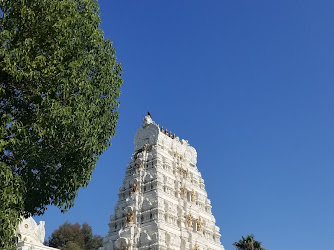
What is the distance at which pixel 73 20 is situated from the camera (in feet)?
54.2

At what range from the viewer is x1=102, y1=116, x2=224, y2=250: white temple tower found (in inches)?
1666

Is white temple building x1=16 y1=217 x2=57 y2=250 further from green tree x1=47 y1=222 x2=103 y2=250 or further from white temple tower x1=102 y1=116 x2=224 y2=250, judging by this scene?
green tree x1=47 y1=222 x2=103 y2=250

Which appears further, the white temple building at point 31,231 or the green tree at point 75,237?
the green tree at point 75,237

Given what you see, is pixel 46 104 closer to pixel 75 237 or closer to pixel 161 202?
pixel 161 202

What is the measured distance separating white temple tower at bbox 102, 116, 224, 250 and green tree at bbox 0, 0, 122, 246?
2545cm

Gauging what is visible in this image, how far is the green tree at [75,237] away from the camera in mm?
69188

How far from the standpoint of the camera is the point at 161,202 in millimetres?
43719

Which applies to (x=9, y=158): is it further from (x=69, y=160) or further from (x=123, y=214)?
(x=123, y=214)

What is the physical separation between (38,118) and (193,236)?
32.2m

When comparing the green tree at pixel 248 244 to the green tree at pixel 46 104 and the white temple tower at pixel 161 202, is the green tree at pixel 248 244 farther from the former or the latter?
the green tree at pixel 46 104

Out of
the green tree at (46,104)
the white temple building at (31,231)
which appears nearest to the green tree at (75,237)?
the white temple building at (31,231)

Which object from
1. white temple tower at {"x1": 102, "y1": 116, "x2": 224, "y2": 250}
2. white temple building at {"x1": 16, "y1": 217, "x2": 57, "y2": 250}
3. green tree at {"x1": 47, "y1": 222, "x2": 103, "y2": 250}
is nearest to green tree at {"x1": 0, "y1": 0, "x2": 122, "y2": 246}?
white temple tower at {"x1": 102, "y1": 116, "x2": 224, "y2": 250}

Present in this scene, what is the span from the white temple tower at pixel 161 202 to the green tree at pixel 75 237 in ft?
84.1

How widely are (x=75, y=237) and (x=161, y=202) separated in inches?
1306
